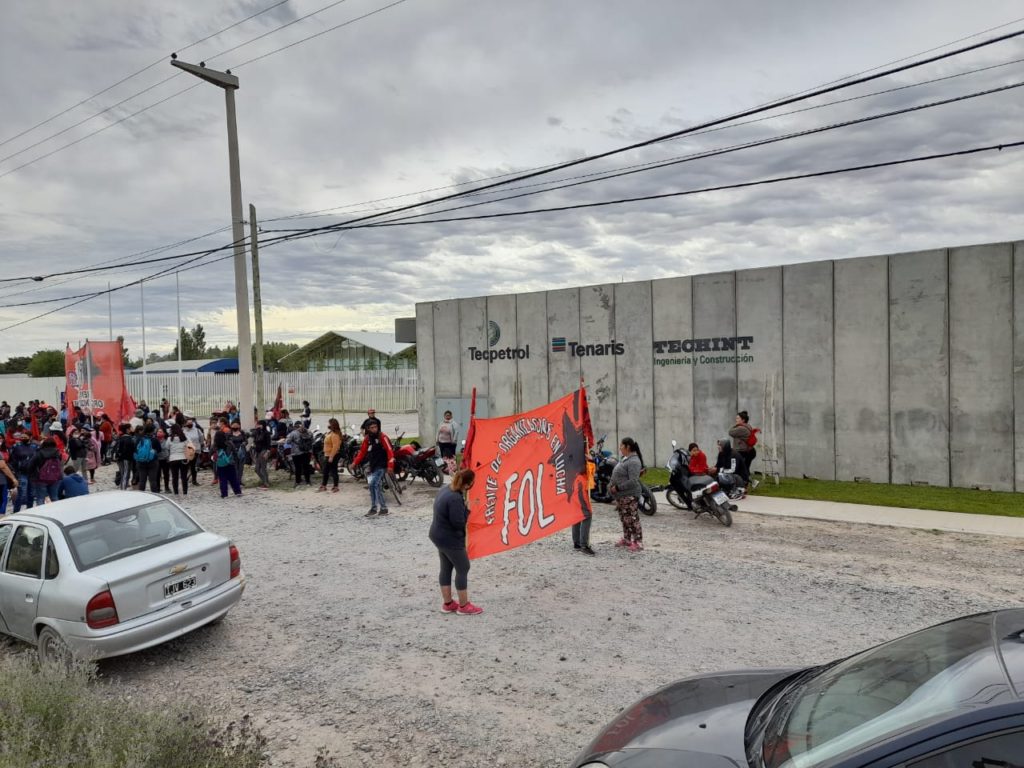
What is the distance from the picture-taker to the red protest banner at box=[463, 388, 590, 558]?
8641 millimetres

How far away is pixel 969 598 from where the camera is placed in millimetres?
8148

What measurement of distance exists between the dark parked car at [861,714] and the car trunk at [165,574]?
4.95 meters

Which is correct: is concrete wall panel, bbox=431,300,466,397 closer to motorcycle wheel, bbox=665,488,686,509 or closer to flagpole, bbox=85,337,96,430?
motorcycle wheel, bbox=665,488,686,509

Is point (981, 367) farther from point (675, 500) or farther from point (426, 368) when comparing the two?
point (426, 368)

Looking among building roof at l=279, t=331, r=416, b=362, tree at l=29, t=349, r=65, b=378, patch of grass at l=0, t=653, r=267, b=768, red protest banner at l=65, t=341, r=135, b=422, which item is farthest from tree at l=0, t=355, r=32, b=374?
patch of grass at l=0, t=653, r=267, b=768

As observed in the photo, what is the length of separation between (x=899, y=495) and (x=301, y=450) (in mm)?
13538

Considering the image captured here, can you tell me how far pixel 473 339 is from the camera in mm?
22891

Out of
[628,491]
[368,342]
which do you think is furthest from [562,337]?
[368,342]

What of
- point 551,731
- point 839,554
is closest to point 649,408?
point 839,554

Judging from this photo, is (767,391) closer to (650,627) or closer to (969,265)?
(969,265)

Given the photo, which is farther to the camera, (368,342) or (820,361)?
(368,342)

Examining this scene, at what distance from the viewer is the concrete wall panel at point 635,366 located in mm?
19188

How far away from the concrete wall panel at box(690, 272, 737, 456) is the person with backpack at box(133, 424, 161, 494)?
43.1ft

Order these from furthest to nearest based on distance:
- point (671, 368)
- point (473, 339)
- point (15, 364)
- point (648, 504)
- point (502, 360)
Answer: point (15, 364)
point (473, 339)
point (502, 360)
point (671, 368)
point (648, 504)
